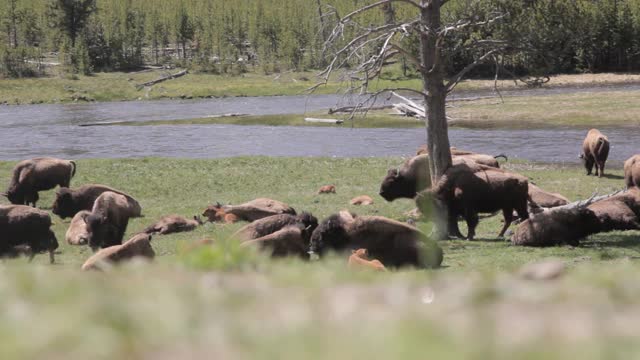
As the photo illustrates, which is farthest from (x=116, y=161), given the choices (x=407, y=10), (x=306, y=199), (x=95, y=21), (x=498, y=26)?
(x=95, y=21)

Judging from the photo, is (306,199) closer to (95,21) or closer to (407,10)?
(407,10)

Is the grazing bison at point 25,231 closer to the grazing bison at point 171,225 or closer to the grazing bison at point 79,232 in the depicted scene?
the grazing bison at point 79,232

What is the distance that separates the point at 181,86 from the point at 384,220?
89.1 metres

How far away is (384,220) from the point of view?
40.2 feet

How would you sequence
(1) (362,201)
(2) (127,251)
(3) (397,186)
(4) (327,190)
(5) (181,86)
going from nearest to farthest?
(2) (127,251) < (3) (397,186) < (1) (362,201) < (4) (327,190) < (5) (181,86)

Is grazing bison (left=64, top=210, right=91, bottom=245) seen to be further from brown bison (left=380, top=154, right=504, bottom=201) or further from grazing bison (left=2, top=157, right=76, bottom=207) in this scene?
brown bison (left=380, top=154, right=504, bottom=201)

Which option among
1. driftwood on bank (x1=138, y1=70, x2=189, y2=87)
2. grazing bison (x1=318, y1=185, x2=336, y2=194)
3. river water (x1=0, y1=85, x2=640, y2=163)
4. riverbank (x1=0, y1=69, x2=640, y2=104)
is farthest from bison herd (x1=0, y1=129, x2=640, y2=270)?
driftwood on bank (x1=138, y1=70, x2=189, y2=87)

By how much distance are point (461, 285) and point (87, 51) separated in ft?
389

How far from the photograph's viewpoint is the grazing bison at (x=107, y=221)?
1509 centimetres

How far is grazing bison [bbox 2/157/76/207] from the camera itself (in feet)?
71.8

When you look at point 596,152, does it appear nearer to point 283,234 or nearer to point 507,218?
point 507,218

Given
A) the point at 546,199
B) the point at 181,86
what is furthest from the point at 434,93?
the point at 181,86

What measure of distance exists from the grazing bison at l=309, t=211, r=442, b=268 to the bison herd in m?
0.01

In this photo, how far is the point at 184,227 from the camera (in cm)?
1716
